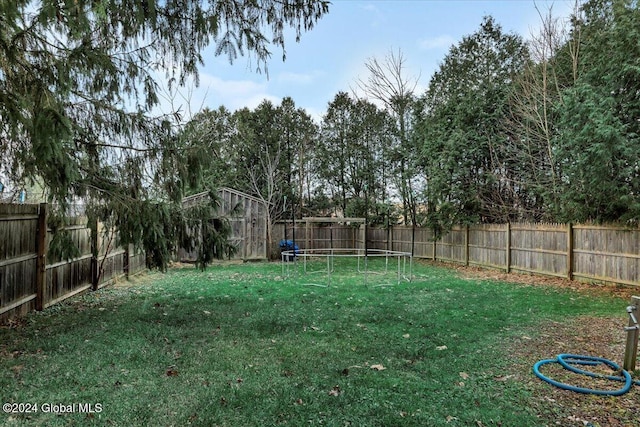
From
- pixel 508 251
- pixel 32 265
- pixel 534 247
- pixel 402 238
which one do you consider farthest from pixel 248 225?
pixel 534 247

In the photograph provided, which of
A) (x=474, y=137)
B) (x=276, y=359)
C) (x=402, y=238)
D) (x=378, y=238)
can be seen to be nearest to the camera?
(x=276, y=359)

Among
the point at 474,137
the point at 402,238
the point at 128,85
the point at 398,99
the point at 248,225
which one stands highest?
the point at 398,99

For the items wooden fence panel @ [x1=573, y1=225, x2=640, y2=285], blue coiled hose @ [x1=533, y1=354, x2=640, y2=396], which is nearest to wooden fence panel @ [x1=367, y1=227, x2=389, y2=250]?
wooden fence panel @ [x1=573, y1=225, x2=640, y2=285]

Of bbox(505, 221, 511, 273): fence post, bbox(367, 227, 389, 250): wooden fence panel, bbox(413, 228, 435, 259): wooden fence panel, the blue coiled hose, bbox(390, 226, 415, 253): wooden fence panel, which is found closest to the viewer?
the blue coiled hose

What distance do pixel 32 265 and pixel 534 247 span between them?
11197mm

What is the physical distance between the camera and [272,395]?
284 centimetres

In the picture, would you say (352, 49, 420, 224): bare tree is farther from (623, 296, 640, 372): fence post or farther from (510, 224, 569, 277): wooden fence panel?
(623, 296, 640, 372): fence post

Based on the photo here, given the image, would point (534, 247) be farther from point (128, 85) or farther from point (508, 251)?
point (128, 85)

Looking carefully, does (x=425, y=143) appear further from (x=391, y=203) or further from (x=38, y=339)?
(x=38, y=339)

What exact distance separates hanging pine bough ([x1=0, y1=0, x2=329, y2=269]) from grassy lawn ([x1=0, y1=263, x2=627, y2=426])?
124cm

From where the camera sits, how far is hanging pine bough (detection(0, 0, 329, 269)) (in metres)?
3.68

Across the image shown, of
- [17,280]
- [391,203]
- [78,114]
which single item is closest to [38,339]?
[17,280]

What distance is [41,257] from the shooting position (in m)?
5.48

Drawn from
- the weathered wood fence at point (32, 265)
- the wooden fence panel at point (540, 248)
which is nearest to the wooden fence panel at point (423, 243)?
the wooden fence panel at point (540, 248)
